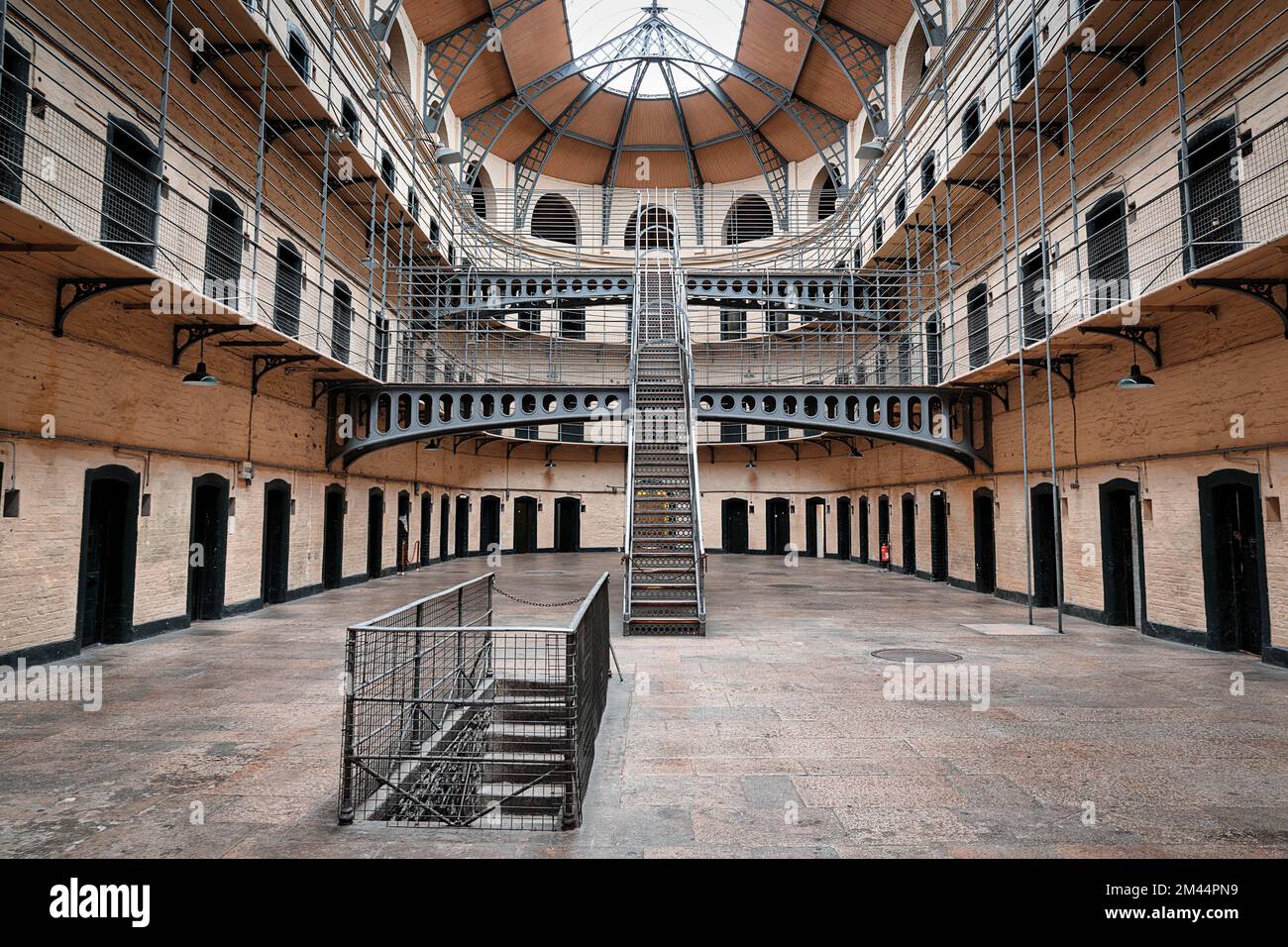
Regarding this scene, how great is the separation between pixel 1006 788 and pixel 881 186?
1841cm

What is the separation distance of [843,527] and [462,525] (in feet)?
41.8


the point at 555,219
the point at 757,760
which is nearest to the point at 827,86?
the point at 555,219

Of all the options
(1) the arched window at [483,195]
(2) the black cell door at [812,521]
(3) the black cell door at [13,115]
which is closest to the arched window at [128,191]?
(3) the black cell door at [13,115]

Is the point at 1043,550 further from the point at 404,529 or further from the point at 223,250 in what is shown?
the point at 404,529

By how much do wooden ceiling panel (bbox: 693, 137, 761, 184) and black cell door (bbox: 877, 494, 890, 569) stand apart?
14.2m

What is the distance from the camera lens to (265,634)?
9.28 meters

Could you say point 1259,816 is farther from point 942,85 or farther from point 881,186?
point 881,186

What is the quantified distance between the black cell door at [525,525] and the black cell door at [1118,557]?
19.4m

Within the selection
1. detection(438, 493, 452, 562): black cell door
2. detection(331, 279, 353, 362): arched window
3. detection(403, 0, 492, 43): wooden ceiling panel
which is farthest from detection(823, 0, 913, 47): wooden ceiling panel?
detection(438, 493, 452, 562): black cell door

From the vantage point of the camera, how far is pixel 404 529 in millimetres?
18625

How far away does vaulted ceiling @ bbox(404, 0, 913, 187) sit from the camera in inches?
790

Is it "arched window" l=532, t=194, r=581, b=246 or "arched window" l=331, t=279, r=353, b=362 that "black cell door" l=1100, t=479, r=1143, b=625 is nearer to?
"arched window" l=331, t=279, r=353, b=362

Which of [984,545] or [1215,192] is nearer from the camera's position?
[1215,192]

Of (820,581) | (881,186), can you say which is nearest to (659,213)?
(881,186)
